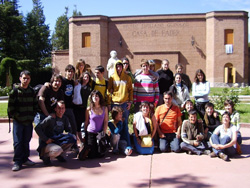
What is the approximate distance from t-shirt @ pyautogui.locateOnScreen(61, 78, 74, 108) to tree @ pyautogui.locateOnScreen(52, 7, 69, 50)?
156ft

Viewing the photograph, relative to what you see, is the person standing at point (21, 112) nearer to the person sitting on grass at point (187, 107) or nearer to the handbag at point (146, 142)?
the handbag at point (146, 142)

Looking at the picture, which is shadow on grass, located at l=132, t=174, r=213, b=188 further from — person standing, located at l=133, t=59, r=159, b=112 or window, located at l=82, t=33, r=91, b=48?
window, located at l=82, t=33, r=91, b=48

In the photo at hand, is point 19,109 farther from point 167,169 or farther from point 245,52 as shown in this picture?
point 245,52

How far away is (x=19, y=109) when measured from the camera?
4293 millimetres

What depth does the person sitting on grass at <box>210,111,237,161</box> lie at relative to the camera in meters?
4.81

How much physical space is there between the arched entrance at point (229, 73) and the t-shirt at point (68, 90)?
2494 centimetres

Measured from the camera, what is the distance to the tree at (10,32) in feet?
114

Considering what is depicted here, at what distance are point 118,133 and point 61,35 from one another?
50.6 m

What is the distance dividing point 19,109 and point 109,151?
2101 mm

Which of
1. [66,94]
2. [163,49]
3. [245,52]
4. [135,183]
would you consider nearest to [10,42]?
[163,49]

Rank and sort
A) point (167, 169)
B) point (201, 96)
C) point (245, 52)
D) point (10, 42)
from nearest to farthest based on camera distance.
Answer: point (167, 169), point (201, 96), point (245, 52), point (10, 42)

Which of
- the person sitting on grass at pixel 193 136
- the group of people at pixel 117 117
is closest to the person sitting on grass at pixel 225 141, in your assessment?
the group of people at pixel 117 117

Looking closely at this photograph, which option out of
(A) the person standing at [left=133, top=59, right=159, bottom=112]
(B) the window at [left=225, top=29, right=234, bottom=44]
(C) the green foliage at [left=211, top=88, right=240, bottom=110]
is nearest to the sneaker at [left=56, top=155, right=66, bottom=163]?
(A) the person standing at [left=133, top=59, right=159, bottom=112]

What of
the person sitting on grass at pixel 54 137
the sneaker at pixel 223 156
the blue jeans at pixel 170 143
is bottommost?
the sneaker at pixel 223 156
